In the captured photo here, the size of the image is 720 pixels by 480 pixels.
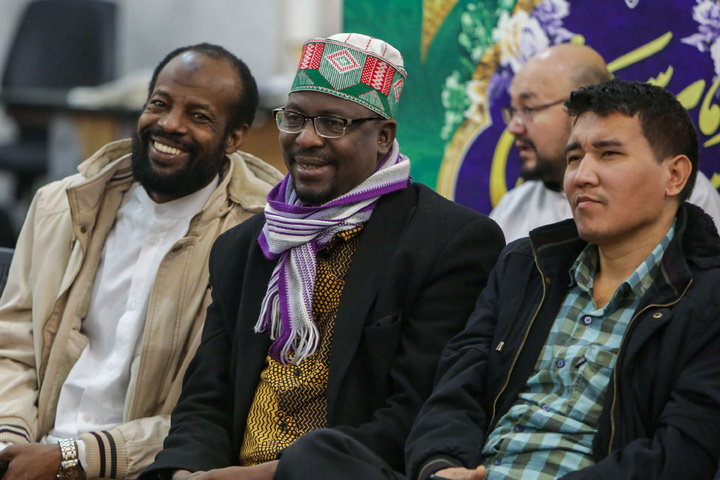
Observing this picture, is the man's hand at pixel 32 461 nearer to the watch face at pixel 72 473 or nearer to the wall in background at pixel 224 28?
the watch face at pixel 72 473

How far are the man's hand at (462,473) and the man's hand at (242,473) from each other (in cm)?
48

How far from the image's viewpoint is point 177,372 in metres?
3.46

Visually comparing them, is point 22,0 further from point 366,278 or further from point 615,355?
point 615,355

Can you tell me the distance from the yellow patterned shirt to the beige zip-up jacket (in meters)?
0.51

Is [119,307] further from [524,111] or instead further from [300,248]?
[524,111]

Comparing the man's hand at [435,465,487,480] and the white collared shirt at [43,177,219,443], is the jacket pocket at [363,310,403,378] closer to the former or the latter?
the man's hand at [435,465,487,480]

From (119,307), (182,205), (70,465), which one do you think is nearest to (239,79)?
(182,205)

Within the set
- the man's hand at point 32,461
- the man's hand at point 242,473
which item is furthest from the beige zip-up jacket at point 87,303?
the man's hand at point 242,473

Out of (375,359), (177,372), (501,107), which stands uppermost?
(501,107)

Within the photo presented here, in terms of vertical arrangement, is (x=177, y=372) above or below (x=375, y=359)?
below

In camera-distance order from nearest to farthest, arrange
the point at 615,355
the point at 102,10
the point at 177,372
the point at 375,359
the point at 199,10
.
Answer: the point at 615,355
the point at 375,359
the point at 177,372
the point at 102,10
the point at 199,10

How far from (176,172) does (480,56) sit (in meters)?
1.52

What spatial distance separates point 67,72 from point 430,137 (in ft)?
16.2

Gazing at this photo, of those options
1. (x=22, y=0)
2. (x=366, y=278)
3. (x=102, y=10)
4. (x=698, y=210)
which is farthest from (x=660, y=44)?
(x=22, y=0)
